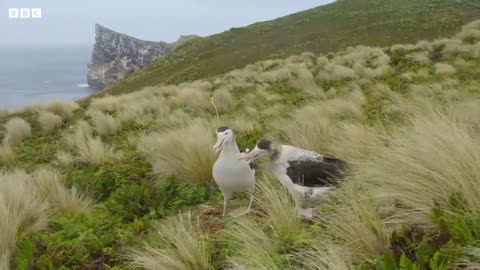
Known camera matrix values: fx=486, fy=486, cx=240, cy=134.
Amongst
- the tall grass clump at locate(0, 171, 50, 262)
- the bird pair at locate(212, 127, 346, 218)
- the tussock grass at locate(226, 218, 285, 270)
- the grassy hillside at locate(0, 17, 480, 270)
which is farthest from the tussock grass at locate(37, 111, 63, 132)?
the tussock grass at locate(226, 218, 285, 270)

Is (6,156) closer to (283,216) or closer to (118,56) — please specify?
(283,216)

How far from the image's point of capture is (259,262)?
274 centimetres

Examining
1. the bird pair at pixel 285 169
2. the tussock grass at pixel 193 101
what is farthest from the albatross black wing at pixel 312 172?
the tussock grass at pixel 193 101

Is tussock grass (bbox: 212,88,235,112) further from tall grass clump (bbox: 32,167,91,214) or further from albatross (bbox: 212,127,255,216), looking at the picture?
albatross (bbox: 212,127,255,216)

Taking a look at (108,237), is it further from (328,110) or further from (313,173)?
(328,110)

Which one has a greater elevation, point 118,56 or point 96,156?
point 118,56

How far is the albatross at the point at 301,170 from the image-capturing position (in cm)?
375

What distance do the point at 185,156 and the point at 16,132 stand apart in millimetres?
7429

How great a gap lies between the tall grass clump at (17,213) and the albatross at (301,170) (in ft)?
6.39

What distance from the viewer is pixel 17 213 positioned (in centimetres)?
443

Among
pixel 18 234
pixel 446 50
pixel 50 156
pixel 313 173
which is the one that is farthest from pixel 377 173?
pixel 446 50

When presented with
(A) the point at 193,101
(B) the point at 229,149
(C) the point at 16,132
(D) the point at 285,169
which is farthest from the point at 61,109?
(D) the point at 285,169

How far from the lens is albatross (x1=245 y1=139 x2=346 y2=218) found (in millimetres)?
3752

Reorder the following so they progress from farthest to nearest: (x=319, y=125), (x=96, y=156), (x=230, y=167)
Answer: (x=96, y=156) → (x=319, y=125) → (x=230, y=167)
